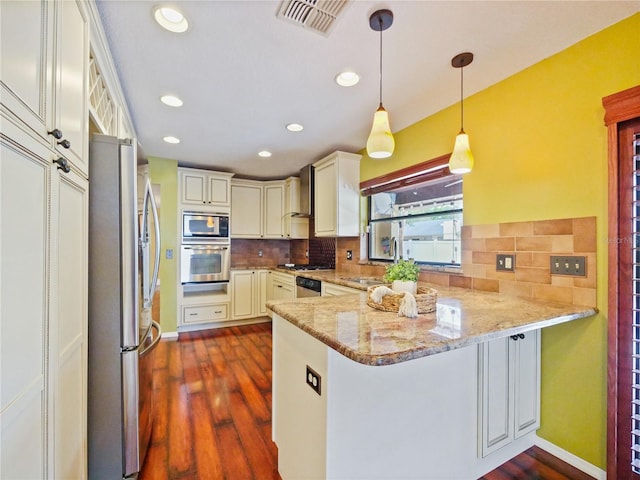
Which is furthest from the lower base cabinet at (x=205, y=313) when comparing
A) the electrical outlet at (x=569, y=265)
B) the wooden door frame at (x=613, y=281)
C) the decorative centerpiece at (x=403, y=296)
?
the wooden door frame at (x=613, y=281)

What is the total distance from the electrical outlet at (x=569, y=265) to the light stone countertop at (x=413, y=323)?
183 mm

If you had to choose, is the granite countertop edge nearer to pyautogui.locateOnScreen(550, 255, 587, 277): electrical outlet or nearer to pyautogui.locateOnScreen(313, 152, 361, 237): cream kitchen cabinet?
pyautogui.locateOnScreen(550, 255, 587, 277): electrical outlet

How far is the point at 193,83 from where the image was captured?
79.6 inches

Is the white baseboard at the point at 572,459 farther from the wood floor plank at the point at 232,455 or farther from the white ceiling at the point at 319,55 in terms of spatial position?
the white ceiling at the point at 319,55

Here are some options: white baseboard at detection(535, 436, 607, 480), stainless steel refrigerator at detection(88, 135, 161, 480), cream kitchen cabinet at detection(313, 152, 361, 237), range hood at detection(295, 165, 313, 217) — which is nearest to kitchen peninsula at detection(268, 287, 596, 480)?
white baseboard at detection(535, 436, 607, 480)

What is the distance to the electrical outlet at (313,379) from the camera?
1141mm

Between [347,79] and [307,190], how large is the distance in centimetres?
204

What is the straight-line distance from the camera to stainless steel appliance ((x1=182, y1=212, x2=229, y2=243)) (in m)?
3.99

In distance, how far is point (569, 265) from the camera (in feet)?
5.36

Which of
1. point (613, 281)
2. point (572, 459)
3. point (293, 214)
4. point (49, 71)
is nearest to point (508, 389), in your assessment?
point (572, 459)

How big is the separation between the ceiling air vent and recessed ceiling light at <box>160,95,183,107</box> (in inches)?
47.9

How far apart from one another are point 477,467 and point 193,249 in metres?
3.75

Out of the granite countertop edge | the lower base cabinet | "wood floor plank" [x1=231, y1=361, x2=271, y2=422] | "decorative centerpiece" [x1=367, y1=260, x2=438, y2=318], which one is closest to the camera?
the granite countertop edge

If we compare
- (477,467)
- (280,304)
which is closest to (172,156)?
(280,304)
